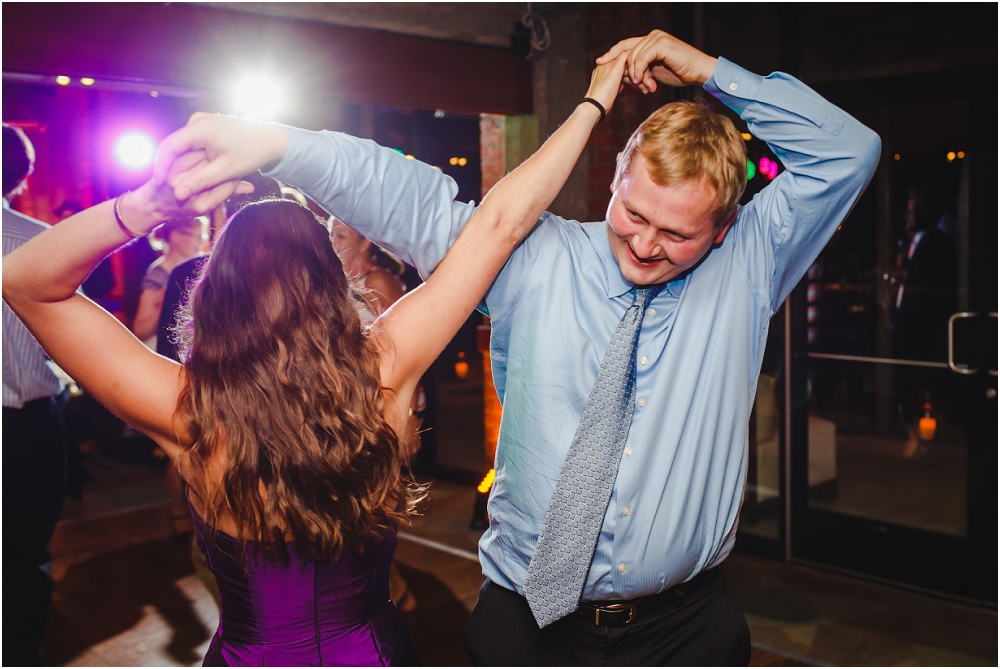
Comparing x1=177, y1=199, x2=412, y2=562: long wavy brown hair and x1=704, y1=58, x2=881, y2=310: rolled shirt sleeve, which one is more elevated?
x1=704, y1=58, x2=881, y2=310: rolled shirt sleeve

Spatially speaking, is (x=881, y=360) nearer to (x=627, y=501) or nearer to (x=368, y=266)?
(x=368, y=266)

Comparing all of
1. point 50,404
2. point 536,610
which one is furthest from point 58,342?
point 50,404

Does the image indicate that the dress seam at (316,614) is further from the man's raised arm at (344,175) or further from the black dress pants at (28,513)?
the black dress pants at (28,513)

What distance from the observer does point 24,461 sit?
9.07ft

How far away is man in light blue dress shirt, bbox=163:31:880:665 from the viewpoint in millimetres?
1458

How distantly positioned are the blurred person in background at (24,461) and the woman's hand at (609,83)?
213cm

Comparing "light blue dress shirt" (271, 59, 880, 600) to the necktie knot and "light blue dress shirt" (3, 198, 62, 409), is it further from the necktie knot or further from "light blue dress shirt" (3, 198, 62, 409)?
"light blue dress shirt" (3, 198, 62, 409)

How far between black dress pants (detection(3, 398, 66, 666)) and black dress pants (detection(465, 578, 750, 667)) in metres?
1.94

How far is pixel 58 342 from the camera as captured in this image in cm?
126

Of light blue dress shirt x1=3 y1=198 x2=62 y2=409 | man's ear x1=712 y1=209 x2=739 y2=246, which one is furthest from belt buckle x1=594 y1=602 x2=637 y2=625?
light blue dress shirt x1=3 y1=198 x2=62 y2=409

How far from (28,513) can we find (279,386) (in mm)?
1938

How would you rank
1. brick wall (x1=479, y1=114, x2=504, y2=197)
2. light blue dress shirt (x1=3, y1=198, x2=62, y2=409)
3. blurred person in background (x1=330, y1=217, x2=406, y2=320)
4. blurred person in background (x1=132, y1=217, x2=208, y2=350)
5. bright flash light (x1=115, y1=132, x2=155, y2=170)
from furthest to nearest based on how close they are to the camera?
1. bright flash light (x1=115, y1=132, x2=155, y2=170)
2. brick wall (x1=479, y1=114, x2=504, y2=197)
3. blurred person in background (x1=132, y1=217, x2=208, y2=350)
4. blurred person in background (x1=330, y1=217, x2=406, y2=320)
5. light blue dress shirt (x1=3, y1=198, x2=62, y2=409)

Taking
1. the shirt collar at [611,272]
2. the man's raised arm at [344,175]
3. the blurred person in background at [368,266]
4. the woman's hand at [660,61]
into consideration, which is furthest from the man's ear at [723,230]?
the blurred person in background at [368,266]

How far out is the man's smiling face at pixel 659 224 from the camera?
136 centimetres
